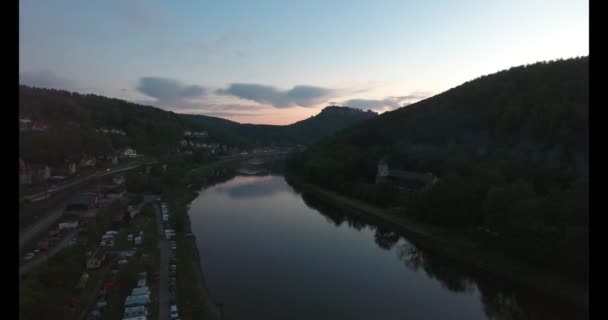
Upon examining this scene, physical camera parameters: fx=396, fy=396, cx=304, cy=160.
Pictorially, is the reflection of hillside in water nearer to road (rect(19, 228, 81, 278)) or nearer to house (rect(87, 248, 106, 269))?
house (rect(87, 248, 106, 269))

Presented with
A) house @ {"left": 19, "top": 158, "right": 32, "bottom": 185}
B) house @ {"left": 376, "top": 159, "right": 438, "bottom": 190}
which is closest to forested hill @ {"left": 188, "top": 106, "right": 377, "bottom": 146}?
house @ {"left": 376, "top": 159, "right": 438, "bottom": 190}

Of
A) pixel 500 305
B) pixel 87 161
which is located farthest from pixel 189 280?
pixel 87 161

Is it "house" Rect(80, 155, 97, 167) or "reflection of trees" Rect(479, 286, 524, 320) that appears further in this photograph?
"house" Rect(80, 155, 97, 167)

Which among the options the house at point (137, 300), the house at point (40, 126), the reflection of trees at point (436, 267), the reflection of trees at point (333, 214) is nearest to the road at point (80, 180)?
the house at point (40, 126)

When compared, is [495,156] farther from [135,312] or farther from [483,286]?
[135,312]

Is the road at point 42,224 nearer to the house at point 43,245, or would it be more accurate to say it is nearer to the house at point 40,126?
the house at point 43,245
